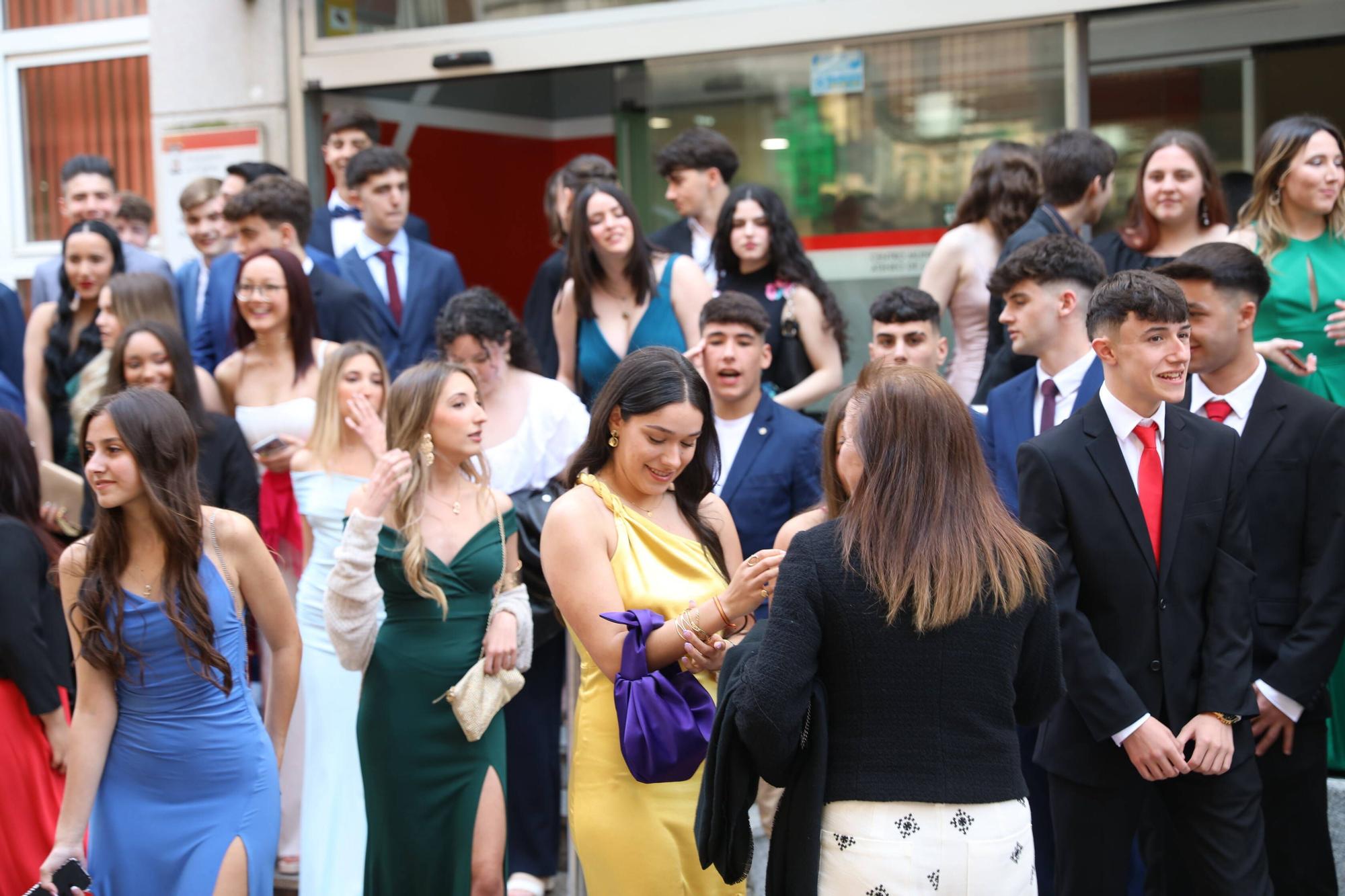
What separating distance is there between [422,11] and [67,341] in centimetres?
315

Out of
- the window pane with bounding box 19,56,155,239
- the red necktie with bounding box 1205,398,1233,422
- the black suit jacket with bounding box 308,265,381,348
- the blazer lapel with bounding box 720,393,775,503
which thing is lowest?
the blazer lapel with bounding box 720,393,775,503

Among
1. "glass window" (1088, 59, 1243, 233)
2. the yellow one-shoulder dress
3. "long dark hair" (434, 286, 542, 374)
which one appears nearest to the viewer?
the yellow one-shoulder dress

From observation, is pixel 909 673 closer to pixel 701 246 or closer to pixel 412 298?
pixel 701 246

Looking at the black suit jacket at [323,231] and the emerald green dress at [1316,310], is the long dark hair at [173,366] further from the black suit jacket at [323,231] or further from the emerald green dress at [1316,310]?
the emerald green dress at [1316,310]

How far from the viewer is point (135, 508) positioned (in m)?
3.99

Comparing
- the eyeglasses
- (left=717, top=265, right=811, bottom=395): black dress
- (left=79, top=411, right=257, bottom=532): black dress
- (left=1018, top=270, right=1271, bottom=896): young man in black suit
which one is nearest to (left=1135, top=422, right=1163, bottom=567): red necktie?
(left=1018, top=270, right=1271, bottom=896): young man in black suit

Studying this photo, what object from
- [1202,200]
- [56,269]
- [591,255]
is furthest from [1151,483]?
[56,269]

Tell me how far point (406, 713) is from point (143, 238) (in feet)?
16.5

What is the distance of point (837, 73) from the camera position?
749 centimetres

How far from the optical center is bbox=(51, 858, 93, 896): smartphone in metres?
3.76

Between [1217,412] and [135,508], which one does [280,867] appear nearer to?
[135,508]

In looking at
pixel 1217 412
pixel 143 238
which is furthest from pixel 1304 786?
pixel 143 238

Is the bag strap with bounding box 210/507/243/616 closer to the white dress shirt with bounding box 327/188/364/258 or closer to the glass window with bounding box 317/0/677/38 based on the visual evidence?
the white dress shirt with bounding box 327/188/364/258

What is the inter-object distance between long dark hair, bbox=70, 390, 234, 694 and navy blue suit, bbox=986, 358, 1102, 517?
2537mm
